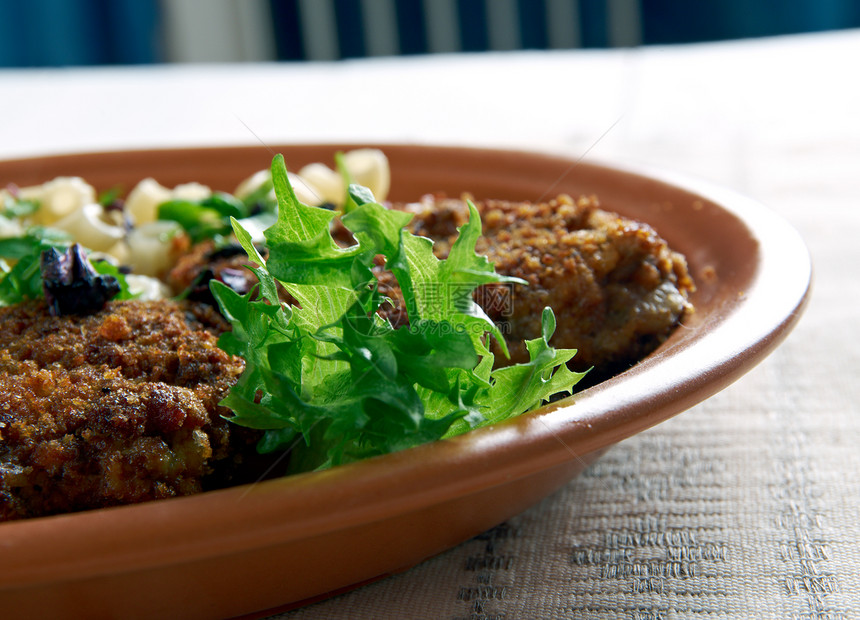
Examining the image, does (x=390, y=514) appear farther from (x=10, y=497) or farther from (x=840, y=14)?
(x=840, y=14)

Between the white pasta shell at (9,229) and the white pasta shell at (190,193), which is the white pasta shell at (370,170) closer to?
the white pasta shell at (190,193)

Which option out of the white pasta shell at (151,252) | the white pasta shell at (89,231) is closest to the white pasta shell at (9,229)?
the white pasta shell at (89,231)

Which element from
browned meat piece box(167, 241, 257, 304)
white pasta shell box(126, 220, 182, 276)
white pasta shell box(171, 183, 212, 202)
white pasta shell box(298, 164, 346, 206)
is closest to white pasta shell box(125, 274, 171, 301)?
browned meat piece box(167, 241, 257, 304)

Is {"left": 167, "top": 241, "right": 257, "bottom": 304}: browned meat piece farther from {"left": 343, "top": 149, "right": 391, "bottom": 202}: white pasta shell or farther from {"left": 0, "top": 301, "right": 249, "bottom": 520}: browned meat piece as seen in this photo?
{"left": 343, "top": 149, "right": 391, "bottom": 202}: white pasta shell

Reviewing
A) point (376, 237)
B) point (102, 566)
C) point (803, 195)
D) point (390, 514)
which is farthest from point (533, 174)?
point (102, 566)

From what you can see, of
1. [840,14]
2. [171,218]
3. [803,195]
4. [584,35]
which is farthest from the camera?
[584,35]
